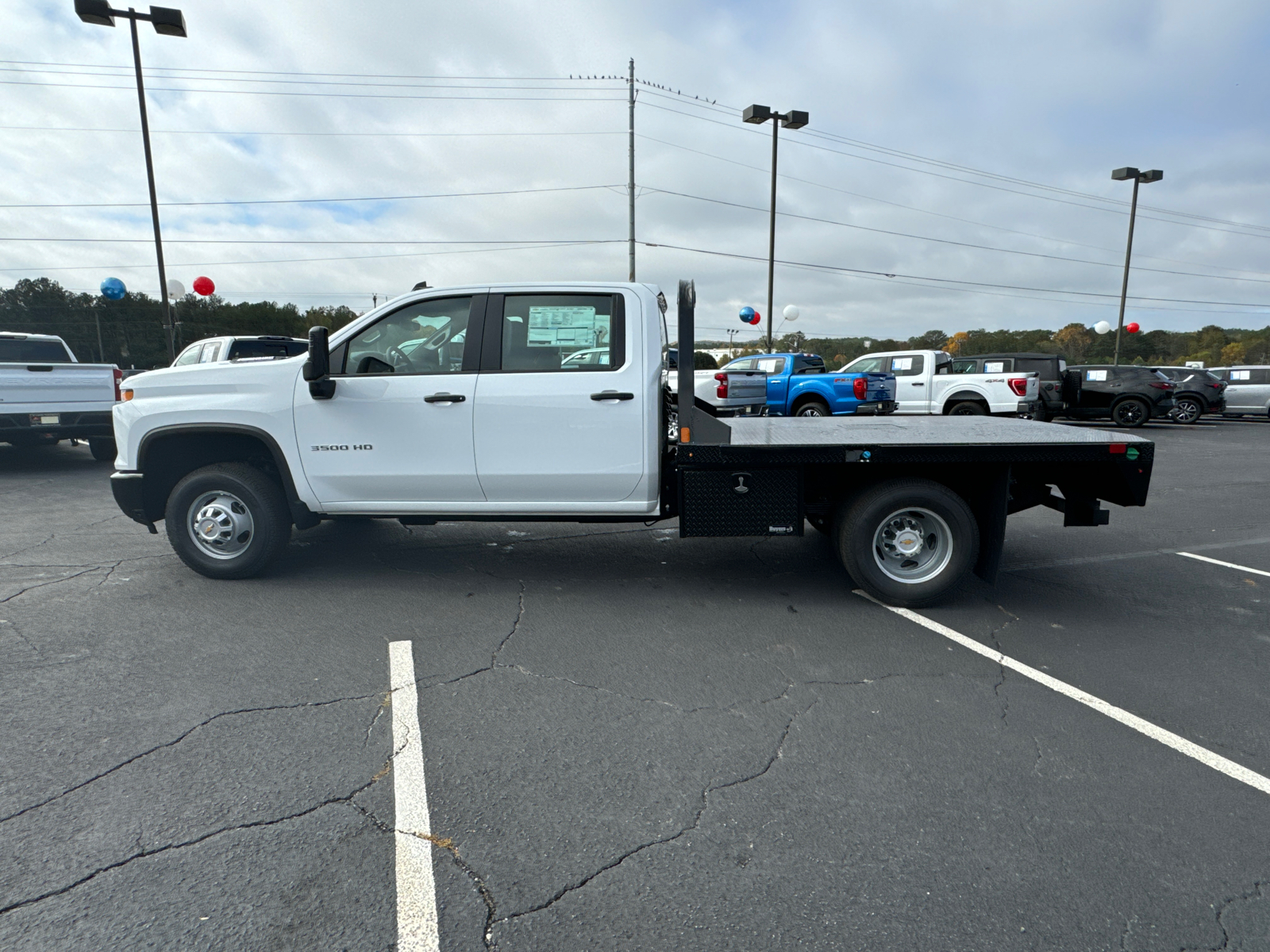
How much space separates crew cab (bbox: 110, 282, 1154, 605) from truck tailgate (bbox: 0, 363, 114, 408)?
20.0 feet

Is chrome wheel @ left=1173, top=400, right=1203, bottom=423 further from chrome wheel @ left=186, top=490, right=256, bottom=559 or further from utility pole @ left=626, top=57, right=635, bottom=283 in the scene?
chrome wheel @ left=186, top=490, right=256, bottom=559

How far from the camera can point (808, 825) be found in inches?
102

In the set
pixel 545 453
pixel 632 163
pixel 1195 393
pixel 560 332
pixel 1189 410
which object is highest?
pixel 632 163

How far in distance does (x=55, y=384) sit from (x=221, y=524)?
6.82 metres

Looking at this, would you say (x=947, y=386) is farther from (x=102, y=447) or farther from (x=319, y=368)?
(x=102, y=447)

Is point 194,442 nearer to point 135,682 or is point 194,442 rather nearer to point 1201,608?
point 135,682

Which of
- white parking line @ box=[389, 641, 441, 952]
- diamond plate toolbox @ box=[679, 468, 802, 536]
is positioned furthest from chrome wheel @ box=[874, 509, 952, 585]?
white parking line @ box=[389, 641, 441, 952]

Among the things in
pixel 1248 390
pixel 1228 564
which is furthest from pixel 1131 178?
pixel 1228 564

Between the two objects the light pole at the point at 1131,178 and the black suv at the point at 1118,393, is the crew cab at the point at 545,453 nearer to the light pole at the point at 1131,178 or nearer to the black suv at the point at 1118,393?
the black suv at the point at 1118,393

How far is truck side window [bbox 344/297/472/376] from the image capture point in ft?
16.4

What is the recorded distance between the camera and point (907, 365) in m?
18.3

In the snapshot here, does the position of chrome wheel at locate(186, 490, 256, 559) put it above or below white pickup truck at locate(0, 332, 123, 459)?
below

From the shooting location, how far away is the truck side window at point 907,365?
711 inches

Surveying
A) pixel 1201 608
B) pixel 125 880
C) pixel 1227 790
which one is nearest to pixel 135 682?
pixel 125 880
